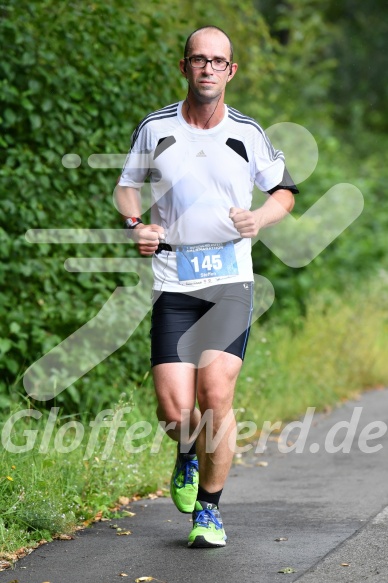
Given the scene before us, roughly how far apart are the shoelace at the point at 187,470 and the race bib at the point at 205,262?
0.94 m

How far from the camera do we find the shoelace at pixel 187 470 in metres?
5.60

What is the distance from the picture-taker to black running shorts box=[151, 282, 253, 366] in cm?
530

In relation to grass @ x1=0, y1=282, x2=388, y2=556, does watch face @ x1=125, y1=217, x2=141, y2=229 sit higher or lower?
higher

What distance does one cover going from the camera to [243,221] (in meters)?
5.05

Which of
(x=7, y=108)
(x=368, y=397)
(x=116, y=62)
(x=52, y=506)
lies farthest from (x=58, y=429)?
(x=368, y=397)

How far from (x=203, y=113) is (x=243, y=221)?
2.01ft

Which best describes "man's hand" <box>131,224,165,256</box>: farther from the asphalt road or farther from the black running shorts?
the asphalt road

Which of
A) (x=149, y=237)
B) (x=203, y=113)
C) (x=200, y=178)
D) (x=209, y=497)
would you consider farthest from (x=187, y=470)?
(x=203, y=113)

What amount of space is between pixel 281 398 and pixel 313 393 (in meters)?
0.73

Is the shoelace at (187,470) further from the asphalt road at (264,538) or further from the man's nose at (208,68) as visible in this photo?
the man's nose at (208,68)

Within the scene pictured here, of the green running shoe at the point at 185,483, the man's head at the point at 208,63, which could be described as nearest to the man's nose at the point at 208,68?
the man's head at the point at 208,63

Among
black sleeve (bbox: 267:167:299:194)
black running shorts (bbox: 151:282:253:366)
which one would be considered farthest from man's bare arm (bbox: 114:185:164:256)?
black sleeve (bbox: 267:167:299:194)

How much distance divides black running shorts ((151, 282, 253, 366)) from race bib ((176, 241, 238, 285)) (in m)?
0.06

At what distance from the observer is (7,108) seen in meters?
7.49
